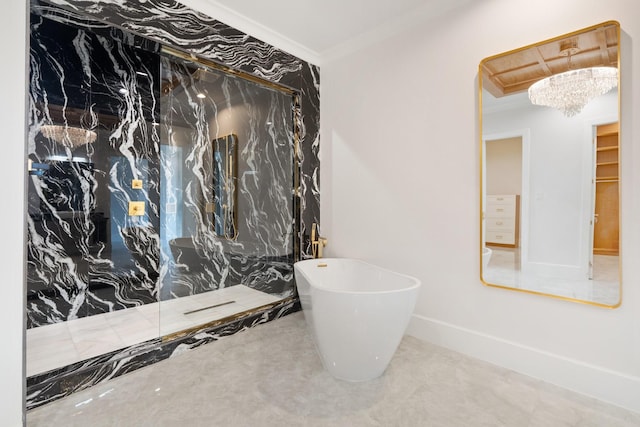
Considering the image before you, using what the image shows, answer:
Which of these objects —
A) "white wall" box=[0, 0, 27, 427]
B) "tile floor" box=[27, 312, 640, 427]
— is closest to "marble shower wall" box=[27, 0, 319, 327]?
"tile floor" box=[27, 312, 640, 427]

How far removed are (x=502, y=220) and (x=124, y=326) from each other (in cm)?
318

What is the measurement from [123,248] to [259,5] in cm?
263

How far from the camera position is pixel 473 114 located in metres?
2.18

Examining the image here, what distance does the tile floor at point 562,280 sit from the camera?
1.68m

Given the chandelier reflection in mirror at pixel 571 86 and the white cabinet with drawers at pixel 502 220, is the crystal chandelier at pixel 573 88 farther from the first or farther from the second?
the white cabinet with drawers at pixel 502 220

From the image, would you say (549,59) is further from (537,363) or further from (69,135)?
(69,135)

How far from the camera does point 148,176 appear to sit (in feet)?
10.7

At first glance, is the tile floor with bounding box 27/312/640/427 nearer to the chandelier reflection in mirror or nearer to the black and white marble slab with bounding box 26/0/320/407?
the black and white marble slab with bounding box 26/0/320/407

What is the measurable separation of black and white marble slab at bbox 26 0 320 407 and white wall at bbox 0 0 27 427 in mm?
1110

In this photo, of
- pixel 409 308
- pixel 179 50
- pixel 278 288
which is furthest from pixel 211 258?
pixel 409 308

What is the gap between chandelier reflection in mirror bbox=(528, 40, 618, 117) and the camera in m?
1.69

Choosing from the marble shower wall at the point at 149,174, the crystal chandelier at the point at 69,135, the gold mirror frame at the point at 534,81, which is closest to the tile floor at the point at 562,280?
the gold mirror frame at the point at 534,81

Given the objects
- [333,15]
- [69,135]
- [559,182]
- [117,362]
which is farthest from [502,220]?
[69,135]

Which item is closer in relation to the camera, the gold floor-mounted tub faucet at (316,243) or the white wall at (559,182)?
the white wall at (559,182)
